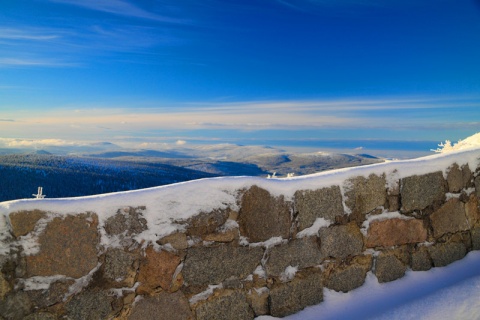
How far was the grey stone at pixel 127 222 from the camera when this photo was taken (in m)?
2.43

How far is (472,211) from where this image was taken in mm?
3965

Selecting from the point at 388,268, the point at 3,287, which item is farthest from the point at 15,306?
the point at 388,268

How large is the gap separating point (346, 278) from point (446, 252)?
1258mm

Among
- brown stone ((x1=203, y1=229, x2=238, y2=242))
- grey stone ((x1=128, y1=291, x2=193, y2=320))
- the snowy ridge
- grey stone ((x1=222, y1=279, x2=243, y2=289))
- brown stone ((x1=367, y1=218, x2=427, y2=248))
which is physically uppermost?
the snowy ridge

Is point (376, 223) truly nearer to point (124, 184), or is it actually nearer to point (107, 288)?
point (107, 288)

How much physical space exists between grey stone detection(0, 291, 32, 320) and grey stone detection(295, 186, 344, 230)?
1.91 meters

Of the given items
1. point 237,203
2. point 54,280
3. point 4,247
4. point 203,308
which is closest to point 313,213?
point 237,203

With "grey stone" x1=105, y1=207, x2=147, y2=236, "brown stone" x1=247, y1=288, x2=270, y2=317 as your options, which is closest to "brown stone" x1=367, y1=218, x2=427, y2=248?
"brown stone" x1=247, y1=288, x2=270, y2=317

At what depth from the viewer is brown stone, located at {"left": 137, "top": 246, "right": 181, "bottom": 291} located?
252 cm

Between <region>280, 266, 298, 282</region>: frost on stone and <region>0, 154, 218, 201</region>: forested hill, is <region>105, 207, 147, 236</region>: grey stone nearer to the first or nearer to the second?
<region>280, 266, 298, 282</region>: frost on stone

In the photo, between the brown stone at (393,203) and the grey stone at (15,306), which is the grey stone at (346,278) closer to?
the brown stone at (393,203)

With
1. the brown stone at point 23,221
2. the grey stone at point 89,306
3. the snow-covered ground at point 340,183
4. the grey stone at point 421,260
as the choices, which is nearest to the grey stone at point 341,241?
the snow-covered ground at point 340,183

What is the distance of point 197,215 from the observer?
263cm

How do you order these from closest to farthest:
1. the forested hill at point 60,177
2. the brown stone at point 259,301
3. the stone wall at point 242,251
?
the stone wall at point 242,251 → the brown stone at point 259,301 → the forested hill at point 60,177
